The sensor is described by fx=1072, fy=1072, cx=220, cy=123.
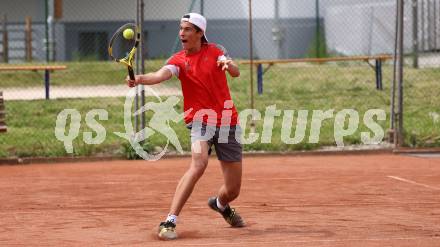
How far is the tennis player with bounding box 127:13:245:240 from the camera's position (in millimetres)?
8555

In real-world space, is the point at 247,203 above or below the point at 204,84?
below

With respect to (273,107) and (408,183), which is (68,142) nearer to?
(273,107)

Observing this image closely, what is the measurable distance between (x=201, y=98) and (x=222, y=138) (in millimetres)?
→ 397

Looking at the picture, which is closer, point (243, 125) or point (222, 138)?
point (222, 138)

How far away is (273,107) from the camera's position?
20.3 meters

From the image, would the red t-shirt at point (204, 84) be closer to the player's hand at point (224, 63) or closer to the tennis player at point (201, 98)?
the tennis player at point (201, 98)

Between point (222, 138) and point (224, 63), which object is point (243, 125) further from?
point (224, 63)

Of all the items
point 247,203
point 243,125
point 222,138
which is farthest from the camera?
point 243,125

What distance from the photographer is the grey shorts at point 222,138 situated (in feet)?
28.5

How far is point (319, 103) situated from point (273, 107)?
3.53ft

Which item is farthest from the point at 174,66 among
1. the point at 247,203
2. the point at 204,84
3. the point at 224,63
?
the point at 247,203

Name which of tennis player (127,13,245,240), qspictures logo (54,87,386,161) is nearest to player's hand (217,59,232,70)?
tennis player (127,13,245,240)

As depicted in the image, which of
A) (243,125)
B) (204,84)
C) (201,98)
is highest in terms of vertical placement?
(204,84)

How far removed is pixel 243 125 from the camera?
58.7ft
